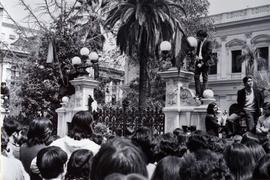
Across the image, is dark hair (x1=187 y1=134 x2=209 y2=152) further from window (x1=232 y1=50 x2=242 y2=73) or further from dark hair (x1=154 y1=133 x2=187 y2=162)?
window (x1=232 y1=50 x2=242 y2=73)

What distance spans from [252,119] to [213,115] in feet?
2.79

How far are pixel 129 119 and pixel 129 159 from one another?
10408 millimetres

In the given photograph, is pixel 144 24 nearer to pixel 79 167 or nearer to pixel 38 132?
pixel 38 132

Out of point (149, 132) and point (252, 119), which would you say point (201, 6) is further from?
point (149, 132)

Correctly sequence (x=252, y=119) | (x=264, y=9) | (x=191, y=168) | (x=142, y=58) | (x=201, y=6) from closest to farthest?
(x=191, y=168) → (x=252, y=119) → (x=142, y=58) → (x=201, y=6) → (x=264, y=9)

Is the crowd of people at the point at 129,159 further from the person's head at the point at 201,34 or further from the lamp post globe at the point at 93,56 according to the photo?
the lamp post globe at the point at 93,56

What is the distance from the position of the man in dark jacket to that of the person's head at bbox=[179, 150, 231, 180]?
6.63 m

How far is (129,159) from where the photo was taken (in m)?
2.63

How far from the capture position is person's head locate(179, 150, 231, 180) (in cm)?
286

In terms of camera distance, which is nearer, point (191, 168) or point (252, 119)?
point (191, 168)

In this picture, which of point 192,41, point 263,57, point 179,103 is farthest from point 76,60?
point 263,57

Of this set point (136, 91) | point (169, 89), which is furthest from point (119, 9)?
point (136, 91)

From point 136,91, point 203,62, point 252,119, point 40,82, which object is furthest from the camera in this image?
point 136,91

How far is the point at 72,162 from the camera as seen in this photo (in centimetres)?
371
